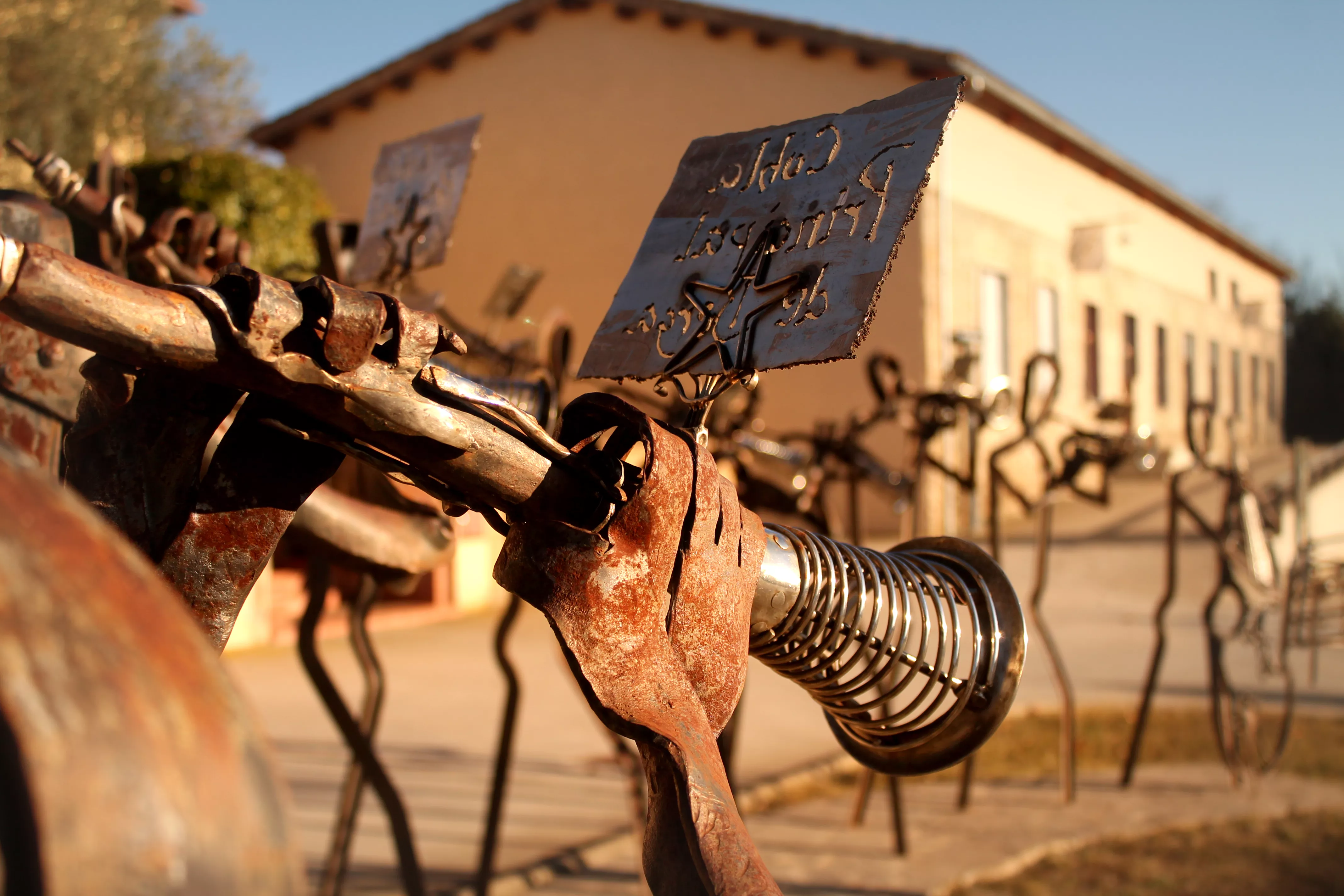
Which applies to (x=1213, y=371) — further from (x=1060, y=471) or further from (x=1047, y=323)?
(x=1060, y=471)

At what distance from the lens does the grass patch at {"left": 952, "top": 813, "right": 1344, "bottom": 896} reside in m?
3.81

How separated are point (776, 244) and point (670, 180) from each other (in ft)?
1.52

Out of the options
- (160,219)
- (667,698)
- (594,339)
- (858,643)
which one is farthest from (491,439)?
(160,219)

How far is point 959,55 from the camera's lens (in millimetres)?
9477

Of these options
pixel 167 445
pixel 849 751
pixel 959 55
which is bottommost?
pixel 849 751

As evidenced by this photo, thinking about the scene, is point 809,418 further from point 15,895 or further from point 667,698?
point 15,895

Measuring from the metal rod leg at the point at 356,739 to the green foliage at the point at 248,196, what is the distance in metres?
5.44

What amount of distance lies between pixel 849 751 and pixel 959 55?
353 inches

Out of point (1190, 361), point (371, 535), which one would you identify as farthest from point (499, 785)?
point (1190, 361)

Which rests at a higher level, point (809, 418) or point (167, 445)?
point (809, 418)

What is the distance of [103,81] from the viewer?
35.9ft

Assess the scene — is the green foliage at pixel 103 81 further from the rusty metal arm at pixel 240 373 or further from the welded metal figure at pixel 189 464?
the rusty metal arm at pixel 240 373

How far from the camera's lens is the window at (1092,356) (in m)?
A: 14.8

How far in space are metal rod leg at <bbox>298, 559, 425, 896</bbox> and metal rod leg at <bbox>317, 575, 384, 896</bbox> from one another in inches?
6.6
